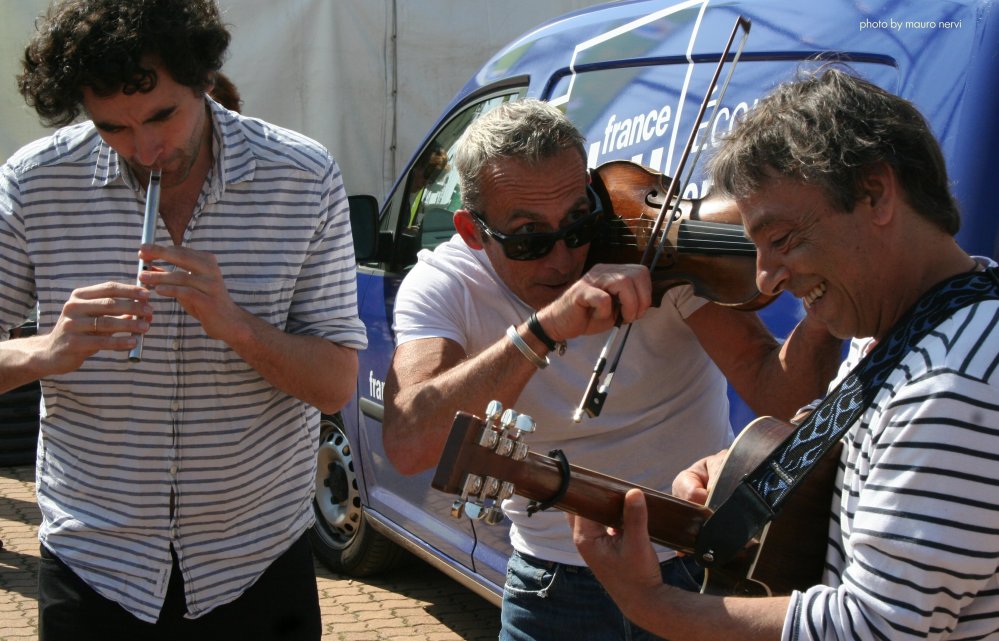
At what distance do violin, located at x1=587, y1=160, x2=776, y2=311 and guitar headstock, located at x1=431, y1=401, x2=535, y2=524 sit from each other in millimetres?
633

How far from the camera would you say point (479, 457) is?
5.32ft

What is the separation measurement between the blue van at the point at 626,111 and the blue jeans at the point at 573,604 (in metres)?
0.38

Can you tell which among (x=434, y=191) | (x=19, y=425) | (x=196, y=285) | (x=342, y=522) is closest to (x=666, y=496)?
(x=196, y=285)

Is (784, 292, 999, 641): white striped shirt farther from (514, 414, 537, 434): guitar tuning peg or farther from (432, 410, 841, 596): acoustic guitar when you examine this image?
(514, 414, 537, 434): guitar tuning peg

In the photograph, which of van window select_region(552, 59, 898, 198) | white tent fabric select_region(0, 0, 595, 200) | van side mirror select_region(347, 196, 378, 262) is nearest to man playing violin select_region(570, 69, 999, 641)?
van window select_region(552, 59, 898, 198)

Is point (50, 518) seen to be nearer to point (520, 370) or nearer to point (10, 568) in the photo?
point (520, 370)

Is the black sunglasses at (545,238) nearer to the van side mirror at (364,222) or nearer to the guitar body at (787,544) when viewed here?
the guitar body at (787,544)

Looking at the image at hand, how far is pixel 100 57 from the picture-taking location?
198 cm

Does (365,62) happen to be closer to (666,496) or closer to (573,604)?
(573,604)

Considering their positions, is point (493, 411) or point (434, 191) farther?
point (434, 191)

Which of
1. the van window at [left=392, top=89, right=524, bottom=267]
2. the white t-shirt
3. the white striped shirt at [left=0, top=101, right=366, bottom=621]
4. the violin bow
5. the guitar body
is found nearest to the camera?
the guitar body

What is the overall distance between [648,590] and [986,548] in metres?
0.51

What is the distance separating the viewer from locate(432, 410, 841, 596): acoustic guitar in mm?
1588

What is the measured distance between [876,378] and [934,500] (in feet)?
0.66
